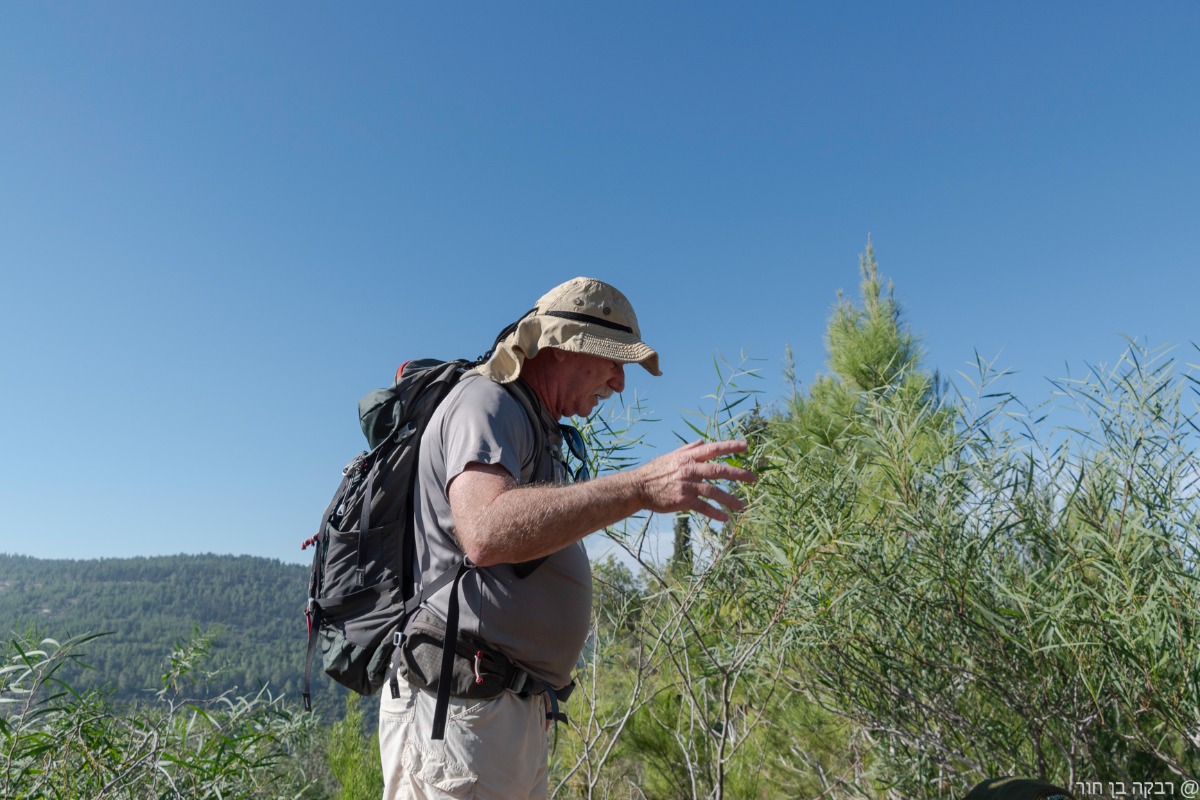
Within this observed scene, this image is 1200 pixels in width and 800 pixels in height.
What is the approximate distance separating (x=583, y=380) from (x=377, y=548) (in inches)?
21.7

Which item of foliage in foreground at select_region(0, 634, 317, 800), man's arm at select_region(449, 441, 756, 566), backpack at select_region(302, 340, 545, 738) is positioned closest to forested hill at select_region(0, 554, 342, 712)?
foliage in foreground at select_region(0, 634, 317, 800)

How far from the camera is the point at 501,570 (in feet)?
4.83

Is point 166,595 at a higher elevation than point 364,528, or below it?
higher

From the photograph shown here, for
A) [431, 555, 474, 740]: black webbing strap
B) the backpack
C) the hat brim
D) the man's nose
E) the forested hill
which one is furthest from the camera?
the forested hill

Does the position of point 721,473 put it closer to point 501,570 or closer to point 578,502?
point 578,502

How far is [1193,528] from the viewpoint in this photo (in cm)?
173

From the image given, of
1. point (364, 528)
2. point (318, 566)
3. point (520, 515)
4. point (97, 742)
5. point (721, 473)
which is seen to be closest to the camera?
point (721, 473)

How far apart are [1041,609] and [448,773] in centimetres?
135

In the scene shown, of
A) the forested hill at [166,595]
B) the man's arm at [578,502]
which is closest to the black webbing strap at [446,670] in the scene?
the man's arm at [578,502]

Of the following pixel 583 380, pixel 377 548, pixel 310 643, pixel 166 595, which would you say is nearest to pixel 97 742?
pixel 310 643

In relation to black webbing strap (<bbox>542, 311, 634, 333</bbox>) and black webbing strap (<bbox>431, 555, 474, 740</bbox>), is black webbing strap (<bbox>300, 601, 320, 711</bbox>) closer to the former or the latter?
black webbing strap (<bbox>431, 555, 474, 740</bbox>)

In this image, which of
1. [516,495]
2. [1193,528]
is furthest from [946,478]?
[516,495]

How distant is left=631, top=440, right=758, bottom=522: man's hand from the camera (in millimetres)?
1137

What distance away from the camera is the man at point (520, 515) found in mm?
1214
